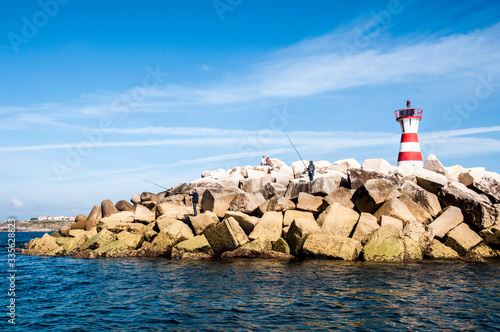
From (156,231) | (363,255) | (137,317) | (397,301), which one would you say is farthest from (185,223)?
(397,301)

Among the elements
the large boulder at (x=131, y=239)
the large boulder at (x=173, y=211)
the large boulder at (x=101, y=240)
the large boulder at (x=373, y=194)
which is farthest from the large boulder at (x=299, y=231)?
the large boulder at (x=101, y=240)

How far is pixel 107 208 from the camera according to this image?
82.8 ft

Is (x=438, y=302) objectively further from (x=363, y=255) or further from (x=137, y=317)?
(x=137, y=317)

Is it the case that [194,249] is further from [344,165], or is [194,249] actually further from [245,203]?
[344,165]

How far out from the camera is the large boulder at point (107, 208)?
988 inches

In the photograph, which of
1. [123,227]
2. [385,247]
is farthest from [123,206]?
[385,247]

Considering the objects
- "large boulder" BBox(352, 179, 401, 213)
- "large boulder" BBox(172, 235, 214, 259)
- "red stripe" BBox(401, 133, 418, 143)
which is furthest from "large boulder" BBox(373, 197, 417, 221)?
"red stripe" BBox(401, 133, 418, 143)

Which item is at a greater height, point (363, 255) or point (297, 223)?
point (297, 223)

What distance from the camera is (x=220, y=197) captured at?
65.2ft

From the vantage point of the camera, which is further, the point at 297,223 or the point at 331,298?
the point at 297,223

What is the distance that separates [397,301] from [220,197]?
458 inches

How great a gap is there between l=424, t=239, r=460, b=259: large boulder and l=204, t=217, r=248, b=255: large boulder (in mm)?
7028

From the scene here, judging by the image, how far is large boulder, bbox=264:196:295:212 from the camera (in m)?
18.4

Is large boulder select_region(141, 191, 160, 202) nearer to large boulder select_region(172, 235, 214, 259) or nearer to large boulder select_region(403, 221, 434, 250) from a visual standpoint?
large boulder select_region(172, 235, 214, 259)
